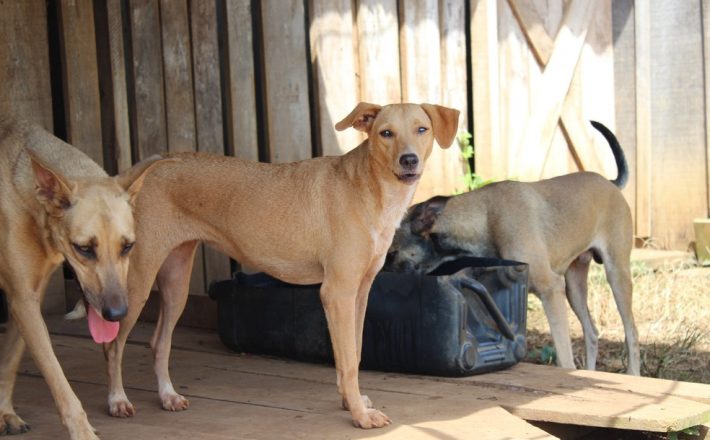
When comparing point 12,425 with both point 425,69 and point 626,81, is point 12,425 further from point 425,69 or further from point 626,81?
point 626,81

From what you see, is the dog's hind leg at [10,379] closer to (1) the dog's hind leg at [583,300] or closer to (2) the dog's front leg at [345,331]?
(2) the dog's front leg at [345,331]

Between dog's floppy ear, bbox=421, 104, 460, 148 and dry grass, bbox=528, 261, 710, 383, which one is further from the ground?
dog's floppy ear, bbox=421, 104, 460, 148

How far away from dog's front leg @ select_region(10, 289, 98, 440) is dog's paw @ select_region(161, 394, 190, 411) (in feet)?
2.54

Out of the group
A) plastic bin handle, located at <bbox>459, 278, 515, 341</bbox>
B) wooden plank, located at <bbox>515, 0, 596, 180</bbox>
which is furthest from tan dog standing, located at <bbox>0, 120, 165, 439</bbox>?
wooden plank, located at <bbox>515, 0, 596, 180</bbox>

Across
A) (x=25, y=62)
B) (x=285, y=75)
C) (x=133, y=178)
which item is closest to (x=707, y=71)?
(x=285, y=75)

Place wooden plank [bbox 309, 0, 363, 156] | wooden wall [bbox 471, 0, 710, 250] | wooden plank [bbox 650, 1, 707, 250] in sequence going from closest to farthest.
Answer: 1. wooden plank [bbox 309, 0, 363, 156]
2. wooden wall [bbox 471, 0, 710, 250]
3. wooden plank [bbox 650, 1, 707, 250]

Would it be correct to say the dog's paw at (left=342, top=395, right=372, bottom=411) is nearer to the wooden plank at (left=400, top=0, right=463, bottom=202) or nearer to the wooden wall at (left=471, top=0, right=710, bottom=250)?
the wooden plank at (left=400, top=0, right=463, bottom=202)

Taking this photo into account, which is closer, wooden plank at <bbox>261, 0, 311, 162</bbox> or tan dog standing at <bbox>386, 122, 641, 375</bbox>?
tan dog standing at <bbox>386, 122, 641, 375</bbox>

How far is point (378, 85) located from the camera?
8109mm

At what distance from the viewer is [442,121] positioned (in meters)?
5.15

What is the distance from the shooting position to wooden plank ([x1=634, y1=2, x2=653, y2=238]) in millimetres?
10289

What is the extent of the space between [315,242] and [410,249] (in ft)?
5.28

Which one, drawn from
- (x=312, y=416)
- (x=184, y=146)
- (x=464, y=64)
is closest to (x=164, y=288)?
(x=312, y=416)

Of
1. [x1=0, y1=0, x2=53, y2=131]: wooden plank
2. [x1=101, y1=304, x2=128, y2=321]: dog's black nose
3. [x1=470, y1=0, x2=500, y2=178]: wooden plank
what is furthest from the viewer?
[x1=470, y1=0, x2=500, y2=178]: wooden plank
